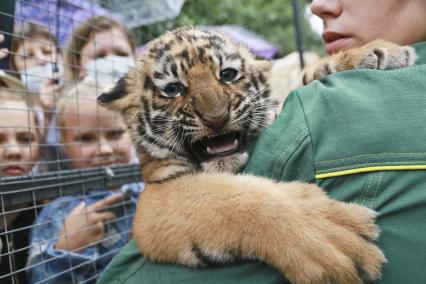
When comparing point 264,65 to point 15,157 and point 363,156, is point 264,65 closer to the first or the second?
point 363,156

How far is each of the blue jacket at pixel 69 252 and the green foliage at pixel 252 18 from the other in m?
1.56

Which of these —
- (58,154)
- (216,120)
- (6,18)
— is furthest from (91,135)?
(216,120)

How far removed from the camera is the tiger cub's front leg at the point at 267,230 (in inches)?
45.1

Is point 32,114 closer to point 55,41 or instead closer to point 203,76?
point 55,41

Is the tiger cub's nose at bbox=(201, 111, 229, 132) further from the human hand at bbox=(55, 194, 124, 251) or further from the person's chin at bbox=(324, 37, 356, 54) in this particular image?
the human hand at bbox=(55, 194, 124, 251)

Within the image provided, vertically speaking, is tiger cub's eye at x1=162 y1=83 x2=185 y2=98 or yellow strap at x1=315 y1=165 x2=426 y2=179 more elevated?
tiger cub's eye at x1=162 y1=83 x2=185 y2=98

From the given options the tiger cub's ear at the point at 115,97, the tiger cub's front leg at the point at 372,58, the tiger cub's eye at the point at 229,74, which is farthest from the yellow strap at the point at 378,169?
the tiger cub's ear at the point at 115,97

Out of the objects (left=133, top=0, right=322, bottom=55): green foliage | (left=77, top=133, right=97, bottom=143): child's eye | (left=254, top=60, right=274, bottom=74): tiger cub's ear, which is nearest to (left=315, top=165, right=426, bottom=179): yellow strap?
(left=254, top=60, right=274, bottom=74): tiger cub's ear

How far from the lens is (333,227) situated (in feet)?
3.96

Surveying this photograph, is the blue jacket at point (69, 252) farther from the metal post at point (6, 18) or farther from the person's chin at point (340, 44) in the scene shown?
the person's chin at point (340, 44)

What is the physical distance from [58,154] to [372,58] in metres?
1.92

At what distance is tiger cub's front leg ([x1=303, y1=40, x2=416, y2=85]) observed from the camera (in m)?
1.50

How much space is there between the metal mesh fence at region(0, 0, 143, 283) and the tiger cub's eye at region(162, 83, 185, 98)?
2.36 ft

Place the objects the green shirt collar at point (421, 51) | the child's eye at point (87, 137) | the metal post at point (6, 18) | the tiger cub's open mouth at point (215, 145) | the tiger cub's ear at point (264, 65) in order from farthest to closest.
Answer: the child's eye at point (87, 137) → the metal post at point (6, 18) → the tiger cub's ear at point (264, 65) → the tiger cub's open mouth at point (215, 145) → the green shirt collar at point (421, 51)
